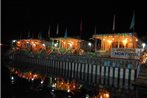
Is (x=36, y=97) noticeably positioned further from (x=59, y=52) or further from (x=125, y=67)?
(x=59, y=52)

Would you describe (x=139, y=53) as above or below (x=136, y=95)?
above

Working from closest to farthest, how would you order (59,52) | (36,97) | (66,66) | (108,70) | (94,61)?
(36,97), (108,70), (94,61), (66,66), (59,52)

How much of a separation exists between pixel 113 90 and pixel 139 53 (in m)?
7.07

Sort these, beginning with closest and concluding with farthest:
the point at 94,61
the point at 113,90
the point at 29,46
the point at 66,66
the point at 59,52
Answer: the point at 113,90, the point at 94,61, the point at 66,66, the point at 59,52, the point at 29,46

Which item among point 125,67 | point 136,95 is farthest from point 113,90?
point 125,67

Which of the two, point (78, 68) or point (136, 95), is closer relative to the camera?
point (136, 95)

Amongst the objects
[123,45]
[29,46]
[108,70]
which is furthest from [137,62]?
[29,46]

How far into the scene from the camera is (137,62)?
2919cm

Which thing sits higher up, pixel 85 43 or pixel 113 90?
pixel 85 43

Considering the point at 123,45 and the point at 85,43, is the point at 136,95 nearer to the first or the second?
the point at 123,45

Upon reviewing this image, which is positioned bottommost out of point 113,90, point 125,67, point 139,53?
point 113,90

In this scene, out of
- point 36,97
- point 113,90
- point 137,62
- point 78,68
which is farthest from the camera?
point 78,68

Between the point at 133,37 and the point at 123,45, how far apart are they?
14.2 ft

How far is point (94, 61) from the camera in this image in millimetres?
34750
